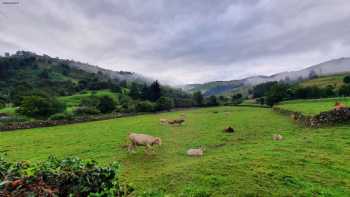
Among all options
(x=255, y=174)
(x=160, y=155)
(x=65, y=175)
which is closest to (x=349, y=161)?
(x=255, y=174)

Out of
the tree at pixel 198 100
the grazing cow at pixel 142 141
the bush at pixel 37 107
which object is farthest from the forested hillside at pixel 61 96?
the grazing cow at pixel 142 141

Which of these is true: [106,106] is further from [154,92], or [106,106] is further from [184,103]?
[184,103]

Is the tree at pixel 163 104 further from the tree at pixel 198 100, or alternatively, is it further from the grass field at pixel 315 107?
the grass field at pixel 315 107

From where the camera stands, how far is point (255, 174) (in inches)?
276

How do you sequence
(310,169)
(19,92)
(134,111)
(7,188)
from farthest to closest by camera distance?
(19,92) → (134,111) → (310,169) → (7,188)

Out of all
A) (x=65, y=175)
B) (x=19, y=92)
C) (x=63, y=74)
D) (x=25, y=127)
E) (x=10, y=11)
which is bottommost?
(x=25, y=127)

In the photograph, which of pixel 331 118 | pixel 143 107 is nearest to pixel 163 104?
pixel 143 107

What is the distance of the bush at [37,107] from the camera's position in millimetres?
48094

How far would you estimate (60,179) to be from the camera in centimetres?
277

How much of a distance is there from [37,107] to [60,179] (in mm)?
56506

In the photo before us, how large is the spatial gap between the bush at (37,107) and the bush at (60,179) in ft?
182

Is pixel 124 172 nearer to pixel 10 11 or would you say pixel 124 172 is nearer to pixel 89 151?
pixel 89 151

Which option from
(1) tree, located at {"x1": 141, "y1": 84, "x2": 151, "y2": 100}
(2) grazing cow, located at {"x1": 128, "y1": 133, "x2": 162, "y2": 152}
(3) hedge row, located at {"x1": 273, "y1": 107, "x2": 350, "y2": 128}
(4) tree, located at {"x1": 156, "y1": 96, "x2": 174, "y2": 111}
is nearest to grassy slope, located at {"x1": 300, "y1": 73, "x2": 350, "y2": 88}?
(4) tree, located at {"x1": 156, "y1": 96, "x2": 174, "y2": 111}

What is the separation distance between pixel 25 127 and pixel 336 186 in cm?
4189
